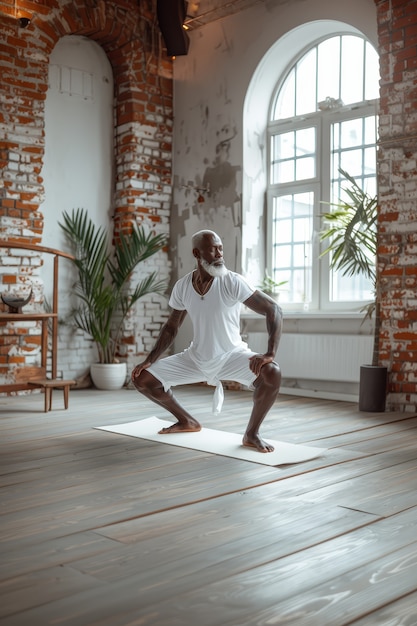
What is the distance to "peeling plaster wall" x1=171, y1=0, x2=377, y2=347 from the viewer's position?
6.80m

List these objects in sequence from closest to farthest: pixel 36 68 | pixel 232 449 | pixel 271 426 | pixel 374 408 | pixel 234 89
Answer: pixel 232 449, pixel 271 426, pixel 374 408, pixel 36 68, pixel 234 89

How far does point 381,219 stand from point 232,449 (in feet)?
8.61

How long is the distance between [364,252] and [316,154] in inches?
45.7

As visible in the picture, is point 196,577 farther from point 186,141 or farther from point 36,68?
point 186,141

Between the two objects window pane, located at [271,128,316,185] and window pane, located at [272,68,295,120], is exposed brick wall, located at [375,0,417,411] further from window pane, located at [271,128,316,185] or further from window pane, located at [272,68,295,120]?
window pane, located at [272,68,295,120]

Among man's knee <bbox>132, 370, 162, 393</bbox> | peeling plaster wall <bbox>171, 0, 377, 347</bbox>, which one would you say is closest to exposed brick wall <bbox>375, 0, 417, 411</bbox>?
peeling plaster wall <bbox>171, 0, 377, 347</bbox>

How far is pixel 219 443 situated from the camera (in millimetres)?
3982

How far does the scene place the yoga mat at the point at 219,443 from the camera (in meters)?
3.60

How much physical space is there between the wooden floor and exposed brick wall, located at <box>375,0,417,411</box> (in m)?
1.20

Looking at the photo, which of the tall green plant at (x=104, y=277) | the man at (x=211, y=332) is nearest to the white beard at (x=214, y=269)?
the man at (x=211, y=332)

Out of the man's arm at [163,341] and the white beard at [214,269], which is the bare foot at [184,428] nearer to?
the man's arm at [163,341]

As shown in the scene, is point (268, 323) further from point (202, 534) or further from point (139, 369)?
point (202, 534)

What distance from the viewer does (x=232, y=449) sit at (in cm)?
381

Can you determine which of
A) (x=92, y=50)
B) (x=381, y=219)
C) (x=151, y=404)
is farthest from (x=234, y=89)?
(x=151, y=404)
